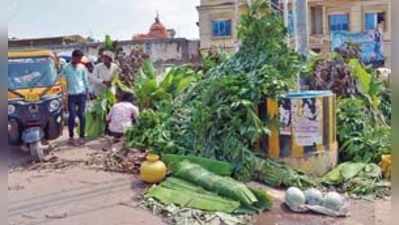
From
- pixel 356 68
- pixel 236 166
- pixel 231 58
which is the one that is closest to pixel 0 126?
pixel 236 166

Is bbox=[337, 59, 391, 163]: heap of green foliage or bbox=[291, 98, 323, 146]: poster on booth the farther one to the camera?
bbox=[337, 59, 391, 163]: heap of green foliage

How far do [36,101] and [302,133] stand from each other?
4.08 meters

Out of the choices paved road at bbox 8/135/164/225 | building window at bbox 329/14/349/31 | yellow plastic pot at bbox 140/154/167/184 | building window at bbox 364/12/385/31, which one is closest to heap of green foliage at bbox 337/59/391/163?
yellow plastic pot at bbox 140/154/167/184

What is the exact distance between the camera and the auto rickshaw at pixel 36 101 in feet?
26.0

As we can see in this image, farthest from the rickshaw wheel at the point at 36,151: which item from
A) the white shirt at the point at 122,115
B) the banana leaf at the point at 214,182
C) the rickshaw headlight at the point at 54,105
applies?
the banana leaf at the point at 214,182

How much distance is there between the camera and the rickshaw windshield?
858cm

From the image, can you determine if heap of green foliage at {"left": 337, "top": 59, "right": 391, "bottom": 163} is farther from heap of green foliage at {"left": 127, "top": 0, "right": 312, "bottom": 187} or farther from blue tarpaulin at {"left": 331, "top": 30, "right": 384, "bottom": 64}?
blue tarpaulin at {"left": 331, "top": 30, "right": 384, "bottom": 64}

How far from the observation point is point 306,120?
7074 millimetres

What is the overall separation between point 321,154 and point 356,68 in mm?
2727

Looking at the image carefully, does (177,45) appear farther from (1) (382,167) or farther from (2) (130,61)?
(1) (382,167)

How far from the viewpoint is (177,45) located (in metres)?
26.2

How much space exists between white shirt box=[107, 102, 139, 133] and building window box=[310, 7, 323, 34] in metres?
24.1

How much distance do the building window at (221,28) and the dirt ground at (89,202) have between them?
24.8 m

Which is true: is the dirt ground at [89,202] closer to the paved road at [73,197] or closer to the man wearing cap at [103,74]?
the paved road at [73,197]
